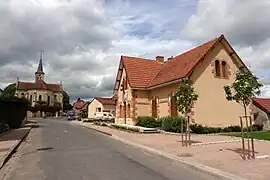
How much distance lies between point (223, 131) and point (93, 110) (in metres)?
45.3

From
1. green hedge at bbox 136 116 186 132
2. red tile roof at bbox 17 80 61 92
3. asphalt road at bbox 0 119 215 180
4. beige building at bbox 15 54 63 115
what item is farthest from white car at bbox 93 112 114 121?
red tile roof at bbox 17 80 61 92

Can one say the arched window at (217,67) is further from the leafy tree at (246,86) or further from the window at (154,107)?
the leafy tree at (246,86)

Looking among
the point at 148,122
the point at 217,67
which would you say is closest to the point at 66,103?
the point at 148,122

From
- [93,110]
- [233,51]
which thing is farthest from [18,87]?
[233,51]

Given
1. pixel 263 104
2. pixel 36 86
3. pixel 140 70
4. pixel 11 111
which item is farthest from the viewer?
pixel 36 86

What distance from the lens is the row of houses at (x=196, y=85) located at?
24547mm

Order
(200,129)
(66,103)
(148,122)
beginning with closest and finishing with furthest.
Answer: (200,129), (148,122), (66,103)

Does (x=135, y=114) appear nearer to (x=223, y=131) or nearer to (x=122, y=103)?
(x=122, y=103)

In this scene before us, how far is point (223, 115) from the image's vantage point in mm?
25125

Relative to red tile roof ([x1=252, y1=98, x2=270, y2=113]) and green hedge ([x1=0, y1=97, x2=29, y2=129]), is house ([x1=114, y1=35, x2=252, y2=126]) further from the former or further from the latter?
green hedge ([x1=0, y1=97, x2=29, y2=129])

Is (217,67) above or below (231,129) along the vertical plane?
above

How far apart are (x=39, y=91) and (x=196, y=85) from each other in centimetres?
9433

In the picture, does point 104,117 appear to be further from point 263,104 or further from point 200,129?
point 200,129

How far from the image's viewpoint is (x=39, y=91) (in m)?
109
